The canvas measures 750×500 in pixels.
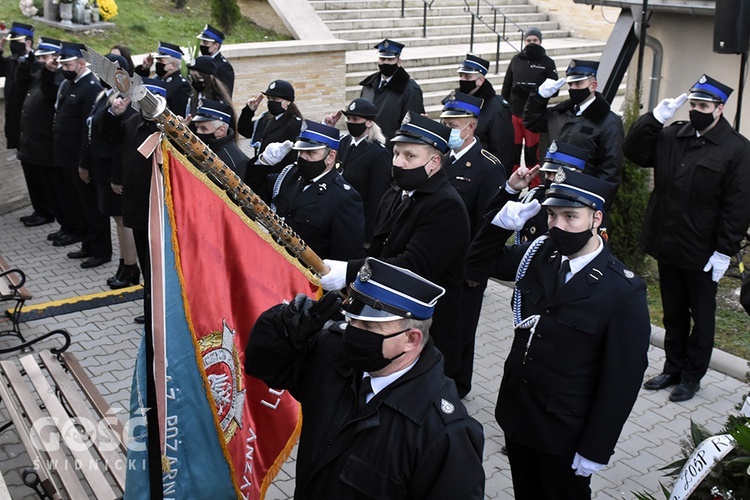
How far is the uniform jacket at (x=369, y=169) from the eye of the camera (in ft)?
25.9

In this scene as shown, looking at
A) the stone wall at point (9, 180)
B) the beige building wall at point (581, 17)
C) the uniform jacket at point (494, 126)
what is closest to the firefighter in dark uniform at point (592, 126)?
the uniform jacket at point (494, 126)

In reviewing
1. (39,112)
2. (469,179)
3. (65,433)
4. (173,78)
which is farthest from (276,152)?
(39,112)

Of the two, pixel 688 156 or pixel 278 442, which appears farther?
pixel 688 156

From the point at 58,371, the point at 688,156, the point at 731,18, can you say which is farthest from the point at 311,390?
the point at 731,18

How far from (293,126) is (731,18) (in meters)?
4.66

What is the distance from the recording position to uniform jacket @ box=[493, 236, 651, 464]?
4.30 metres

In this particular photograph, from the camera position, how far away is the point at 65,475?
16.1 ft

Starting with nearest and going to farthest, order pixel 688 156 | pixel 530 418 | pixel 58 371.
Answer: pixel 530 418
pixel 58 371
pixel 688 156

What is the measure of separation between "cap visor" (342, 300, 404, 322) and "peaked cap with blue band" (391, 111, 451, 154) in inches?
90.8

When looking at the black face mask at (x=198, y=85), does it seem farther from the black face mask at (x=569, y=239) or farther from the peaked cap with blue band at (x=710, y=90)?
the black face mask at (x=569, y=239)

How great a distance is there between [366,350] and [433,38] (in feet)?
→ 56.6

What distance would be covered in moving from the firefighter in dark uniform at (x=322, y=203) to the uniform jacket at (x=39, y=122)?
5.18 m

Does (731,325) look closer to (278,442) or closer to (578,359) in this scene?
(578,359)

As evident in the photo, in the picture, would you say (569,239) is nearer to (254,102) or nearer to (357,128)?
(357,128)
